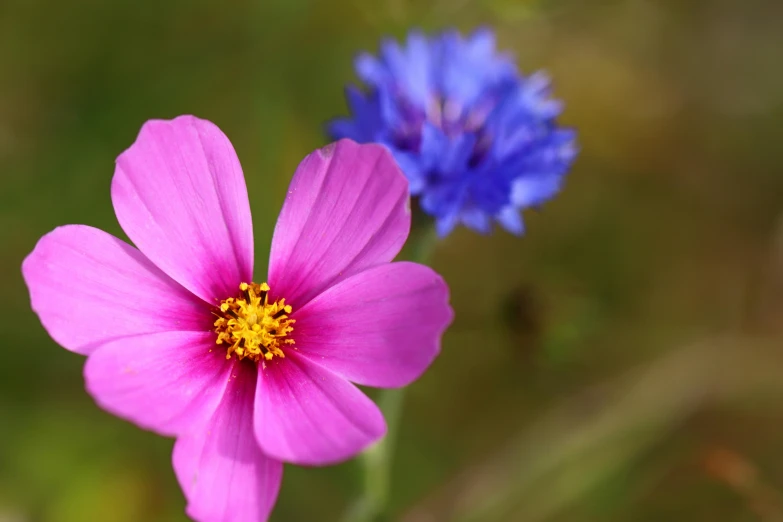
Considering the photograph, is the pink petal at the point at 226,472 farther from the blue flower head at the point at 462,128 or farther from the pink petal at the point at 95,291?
the blue flower head at the point at 462,128

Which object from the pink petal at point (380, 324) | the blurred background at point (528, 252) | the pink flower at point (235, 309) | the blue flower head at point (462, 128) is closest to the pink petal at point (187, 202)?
the pink flower at point (235, 309)

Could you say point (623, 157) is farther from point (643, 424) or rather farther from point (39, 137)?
point (39, 137)

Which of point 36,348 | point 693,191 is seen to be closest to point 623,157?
point 693,191

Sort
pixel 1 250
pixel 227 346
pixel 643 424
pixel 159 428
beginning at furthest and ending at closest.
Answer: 1. pixel 1 250
2. pixel 643 424
3. pixel 227 346
4. pixel 159 428

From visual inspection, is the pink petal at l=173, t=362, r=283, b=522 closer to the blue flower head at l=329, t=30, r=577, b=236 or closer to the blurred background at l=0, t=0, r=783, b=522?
the blue flower head at l=329, t=30, r=577, b=236

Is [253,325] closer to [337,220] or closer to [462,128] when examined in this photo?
[337,220]

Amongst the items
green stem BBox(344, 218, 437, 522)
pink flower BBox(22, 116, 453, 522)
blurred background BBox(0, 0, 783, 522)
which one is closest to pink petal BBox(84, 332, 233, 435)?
pink flower BBox(22, 116, 453, 522)

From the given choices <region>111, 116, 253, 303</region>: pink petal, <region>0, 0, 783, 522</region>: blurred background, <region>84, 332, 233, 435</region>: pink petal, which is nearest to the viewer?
<region>84, 332, 233, 435</region>: pink petal
